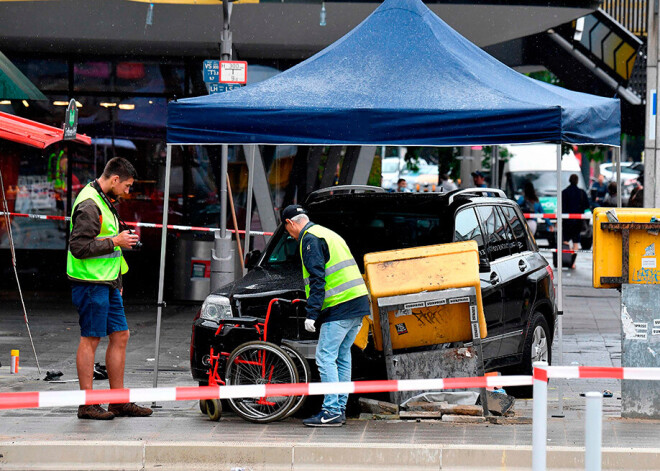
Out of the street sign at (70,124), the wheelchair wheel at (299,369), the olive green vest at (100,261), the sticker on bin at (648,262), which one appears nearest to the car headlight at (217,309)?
the wheelchair wheel at (299,369)

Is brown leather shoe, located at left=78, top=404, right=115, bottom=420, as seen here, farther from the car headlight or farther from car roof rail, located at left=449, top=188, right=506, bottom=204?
car roof rail, located at left=449, top=188, right=506, bottom=204

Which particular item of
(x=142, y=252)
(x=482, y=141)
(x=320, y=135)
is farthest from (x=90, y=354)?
(x=142, y=252)

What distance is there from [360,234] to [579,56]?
44.1 ft

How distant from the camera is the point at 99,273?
Answer: 811cm

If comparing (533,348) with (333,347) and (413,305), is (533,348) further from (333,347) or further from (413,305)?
(333,347)

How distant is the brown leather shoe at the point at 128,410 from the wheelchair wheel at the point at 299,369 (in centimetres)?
112

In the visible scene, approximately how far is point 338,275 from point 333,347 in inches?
19.6

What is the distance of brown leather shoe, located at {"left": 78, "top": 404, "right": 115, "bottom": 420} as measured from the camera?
8062 millimetres

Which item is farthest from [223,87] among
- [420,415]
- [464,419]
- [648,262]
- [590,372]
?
[590,372]

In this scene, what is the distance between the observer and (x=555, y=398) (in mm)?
9227

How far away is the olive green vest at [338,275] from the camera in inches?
306

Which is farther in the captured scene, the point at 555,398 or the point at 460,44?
the point at 460,44

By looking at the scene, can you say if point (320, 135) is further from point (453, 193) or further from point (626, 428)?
point (626, 428)

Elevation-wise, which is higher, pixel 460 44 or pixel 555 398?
pixel 460 44
